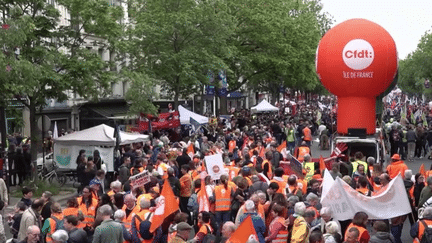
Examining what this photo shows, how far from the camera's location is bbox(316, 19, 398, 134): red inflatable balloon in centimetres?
2170

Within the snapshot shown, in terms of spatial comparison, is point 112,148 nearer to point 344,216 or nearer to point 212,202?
point 212,202

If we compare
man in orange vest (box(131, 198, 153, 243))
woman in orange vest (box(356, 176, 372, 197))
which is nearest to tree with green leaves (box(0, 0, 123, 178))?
man in orange vest (box(131, 198, 153, 243))

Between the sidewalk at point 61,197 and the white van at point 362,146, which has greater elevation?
the white van at point 362,146

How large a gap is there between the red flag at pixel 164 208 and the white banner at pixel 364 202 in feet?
7.81

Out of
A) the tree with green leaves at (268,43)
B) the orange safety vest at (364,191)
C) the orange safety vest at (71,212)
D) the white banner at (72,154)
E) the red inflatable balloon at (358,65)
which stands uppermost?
the tree with green leaves at (268,43)

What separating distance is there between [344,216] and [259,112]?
4548 cm

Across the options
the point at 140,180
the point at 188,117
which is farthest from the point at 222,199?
the point at 188,117

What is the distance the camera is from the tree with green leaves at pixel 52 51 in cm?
2030

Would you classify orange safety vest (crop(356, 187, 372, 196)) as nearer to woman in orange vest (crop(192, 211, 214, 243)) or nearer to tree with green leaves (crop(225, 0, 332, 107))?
woman in orange vest (crop(192, 211, 214, 243))

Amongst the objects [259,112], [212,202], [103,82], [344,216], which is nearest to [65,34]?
[103,82]

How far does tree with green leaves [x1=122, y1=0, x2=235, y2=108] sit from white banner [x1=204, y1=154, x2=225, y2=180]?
63.6 ft

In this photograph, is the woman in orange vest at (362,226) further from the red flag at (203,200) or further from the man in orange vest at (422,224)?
the red flag at (203,200)

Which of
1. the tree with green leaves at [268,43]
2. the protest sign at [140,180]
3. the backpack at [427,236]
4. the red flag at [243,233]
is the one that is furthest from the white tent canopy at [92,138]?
the tree with green leaves at [268,43]

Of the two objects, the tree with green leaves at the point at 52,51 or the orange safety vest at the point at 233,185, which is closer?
the orange safety vest at the point at 233,185
